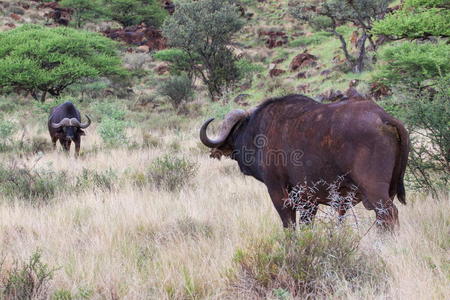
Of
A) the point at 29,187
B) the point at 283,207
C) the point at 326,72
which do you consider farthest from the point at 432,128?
the point at 326,72

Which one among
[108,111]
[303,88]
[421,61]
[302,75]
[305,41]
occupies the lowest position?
[108,111]

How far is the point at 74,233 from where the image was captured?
15.7 feet

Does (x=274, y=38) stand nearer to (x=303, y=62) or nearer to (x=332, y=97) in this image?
(x=303, y=62)

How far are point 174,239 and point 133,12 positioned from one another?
183 feet

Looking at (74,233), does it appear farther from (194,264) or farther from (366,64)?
(366,64)

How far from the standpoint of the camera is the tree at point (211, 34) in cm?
2861

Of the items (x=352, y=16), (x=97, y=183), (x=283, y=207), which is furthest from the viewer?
(x=352, y=16)

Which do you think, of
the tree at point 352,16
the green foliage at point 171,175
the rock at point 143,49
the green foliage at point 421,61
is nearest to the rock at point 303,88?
the tree at point 352,16

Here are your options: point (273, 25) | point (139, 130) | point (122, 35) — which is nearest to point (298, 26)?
point (273, 25)

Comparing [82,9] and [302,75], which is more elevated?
[82,9]

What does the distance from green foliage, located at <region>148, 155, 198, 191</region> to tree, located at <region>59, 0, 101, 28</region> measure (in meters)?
49.5

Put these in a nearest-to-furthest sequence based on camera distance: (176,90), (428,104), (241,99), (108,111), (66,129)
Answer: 1. (428,104)
2. (66,129)
3. (108,111)
4. (176,90)
5. (241,99)

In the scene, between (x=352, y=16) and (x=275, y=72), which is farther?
(x=275, y=72)

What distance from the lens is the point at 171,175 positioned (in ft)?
24.6
